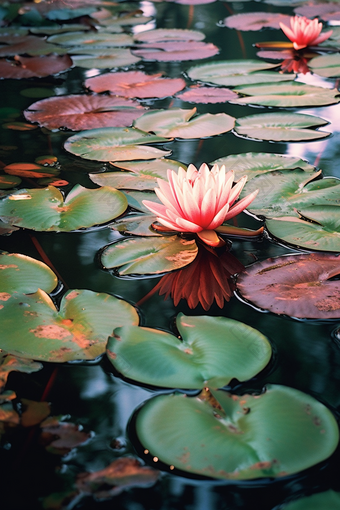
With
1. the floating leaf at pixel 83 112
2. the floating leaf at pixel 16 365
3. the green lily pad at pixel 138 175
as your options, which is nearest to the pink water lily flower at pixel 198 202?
the green lily pad at pixel 138 175

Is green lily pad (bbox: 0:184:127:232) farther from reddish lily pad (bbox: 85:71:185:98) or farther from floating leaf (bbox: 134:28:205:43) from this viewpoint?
floating leaf (bbox: 134:28:205:43)

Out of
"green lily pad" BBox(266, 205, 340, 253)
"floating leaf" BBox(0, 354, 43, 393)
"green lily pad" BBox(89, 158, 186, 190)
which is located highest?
"green lily pad" BBox(266, 205, 340, 253)

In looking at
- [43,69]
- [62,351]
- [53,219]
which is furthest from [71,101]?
[62,351]

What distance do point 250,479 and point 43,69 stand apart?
291 cm

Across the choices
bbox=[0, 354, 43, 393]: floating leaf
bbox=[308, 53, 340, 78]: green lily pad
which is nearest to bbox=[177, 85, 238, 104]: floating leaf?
bbox=[308, 53, 340, 78]: green lily pad

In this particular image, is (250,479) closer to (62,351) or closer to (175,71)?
(62,351)

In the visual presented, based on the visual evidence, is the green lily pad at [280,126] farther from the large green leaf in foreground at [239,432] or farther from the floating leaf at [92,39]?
the floating leaf at [92,39]

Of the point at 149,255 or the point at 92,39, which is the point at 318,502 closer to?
the point at 149,255

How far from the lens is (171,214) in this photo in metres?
1.39

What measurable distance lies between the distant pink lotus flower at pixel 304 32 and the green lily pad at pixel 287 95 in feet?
2.60

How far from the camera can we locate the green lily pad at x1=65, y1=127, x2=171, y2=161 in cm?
197

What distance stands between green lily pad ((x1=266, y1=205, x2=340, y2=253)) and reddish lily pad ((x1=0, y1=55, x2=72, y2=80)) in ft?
6.99

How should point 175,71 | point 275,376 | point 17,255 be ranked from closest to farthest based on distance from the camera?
point 275,376
point 17,255
point 175,71

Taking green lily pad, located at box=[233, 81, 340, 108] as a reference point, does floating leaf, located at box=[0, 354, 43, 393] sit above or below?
below
